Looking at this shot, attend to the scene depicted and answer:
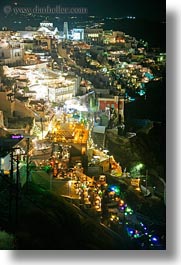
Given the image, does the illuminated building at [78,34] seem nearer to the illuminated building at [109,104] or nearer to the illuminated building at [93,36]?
the illuminated building at [93,36]

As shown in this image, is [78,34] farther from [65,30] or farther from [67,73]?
[67,73]

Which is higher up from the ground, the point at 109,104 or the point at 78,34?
the point at 78,34

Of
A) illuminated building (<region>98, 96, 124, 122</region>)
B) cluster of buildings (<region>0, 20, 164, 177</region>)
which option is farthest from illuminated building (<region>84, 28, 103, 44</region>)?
illuminated building (<region>98, 96, 124, 122</region>)

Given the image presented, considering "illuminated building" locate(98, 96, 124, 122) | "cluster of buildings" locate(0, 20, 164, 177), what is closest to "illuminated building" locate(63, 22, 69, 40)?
"cluster of buildings" locate(0, 20, 164, 177)

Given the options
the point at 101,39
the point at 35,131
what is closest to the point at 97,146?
the point at 35,131

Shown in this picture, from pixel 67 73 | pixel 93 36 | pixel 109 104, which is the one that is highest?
pixel 93 36

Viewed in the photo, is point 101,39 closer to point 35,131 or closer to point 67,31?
point 67,31

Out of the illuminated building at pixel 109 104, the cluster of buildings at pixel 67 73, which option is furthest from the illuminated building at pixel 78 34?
the illuminated building at pixel 109 104
